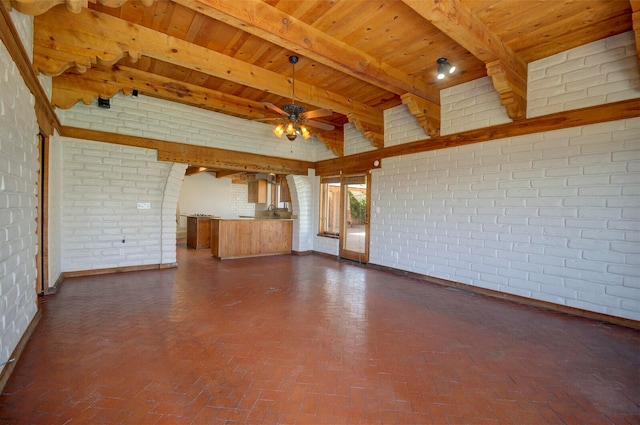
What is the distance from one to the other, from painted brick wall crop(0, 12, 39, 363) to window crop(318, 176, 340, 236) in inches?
228

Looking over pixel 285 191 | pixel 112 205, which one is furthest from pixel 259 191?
pixel 112 205

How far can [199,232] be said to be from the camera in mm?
8422

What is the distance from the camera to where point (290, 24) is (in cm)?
Result: 300

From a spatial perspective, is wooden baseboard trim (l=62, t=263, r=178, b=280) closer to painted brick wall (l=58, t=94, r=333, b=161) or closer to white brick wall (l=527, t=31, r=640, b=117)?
painted brick wall (l=58, t=94, r=333, b=161)

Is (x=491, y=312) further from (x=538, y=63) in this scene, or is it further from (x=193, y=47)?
(x=193, y=47)

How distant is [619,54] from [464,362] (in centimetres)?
387

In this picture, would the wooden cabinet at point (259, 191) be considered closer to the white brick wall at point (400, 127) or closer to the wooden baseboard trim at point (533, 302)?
the white brick wall at point (400, 127)

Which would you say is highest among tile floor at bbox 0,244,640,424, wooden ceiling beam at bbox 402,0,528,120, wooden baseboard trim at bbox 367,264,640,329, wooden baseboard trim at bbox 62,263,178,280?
wooden ceiling beam at bbox 402,0,528,120

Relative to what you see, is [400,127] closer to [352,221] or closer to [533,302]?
[352,221]

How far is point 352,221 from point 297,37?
5005 millimetres

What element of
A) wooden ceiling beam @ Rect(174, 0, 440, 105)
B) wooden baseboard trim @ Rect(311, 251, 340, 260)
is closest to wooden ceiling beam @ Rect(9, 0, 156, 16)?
wooden ceiling beam @ Rect(174, 0, 440, 105)

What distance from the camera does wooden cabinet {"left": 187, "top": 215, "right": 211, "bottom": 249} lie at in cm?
841

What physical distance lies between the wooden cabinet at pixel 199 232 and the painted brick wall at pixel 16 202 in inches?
218

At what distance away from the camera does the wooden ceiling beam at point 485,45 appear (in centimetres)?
258
